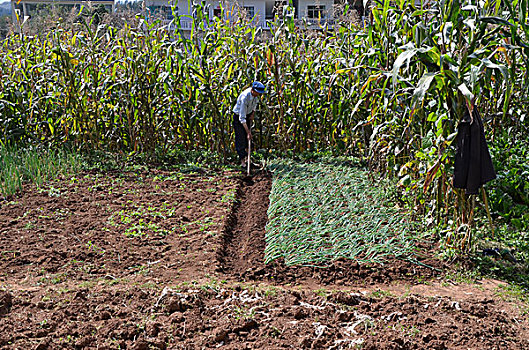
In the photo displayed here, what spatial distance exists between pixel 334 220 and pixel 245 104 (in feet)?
8.48

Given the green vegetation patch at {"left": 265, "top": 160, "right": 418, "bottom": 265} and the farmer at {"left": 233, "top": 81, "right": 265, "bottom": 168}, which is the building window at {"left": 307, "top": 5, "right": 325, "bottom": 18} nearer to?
the farmer at {"left": 233, "top": 81, "right": 265, "bottom": 168}

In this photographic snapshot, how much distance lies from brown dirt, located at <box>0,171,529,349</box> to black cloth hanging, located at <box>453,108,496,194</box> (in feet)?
2.65

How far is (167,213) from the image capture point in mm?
5883

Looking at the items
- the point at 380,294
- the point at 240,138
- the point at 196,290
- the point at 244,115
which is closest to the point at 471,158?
the point at 380,294

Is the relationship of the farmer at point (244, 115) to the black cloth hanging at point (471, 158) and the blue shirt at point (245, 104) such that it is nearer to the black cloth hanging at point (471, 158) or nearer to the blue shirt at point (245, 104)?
the blue shirt at point (245, 104)

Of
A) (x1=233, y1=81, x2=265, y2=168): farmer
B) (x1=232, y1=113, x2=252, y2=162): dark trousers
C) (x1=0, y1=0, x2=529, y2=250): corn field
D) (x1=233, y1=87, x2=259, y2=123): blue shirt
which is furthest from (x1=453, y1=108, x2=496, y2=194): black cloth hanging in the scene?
(x1=232, y1=113, x2=252, y2=162): dark trousers

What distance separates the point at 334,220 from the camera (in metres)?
5.34

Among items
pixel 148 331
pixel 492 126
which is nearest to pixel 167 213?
pixel 148 331

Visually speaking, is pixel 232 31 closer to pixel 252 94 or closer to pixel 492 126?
pixel 252 94

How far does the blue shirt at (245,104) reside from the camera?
287 inches

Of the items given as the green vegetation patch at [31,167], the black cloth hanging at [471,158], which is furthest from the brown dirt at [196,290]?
the black cloth hanging at [471,158]

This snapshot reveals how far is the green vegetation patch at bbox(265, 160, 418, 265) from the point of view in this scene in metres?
4.66

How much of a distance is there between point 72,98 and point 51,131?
0.65m

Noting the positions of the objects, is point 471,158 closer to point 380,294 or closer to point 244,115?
point 380,294
